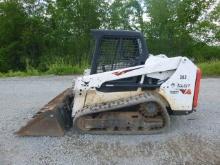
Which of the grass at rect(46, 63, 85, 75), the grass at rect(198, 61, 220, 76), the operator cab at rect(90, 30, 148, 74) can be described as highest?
the operator cab at rect(90, 30, 148, 74)

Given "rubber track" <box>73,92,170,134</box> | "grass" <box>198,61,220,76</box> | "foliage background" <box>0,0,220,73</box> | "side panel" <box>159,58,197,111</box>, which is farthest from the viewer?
"foliage background" <box>0,0,220,73</box>

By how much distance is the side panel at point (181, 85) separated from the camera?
647 centimetres

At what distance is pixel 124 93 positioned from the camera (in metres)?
6.64

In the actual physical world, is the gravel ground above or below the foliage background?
below

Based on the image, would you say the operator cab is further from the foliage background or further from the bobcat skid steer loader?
the foliage background

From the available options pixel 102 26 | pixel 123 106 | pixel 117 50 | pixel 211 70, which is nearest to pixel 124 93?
pixel 123 106

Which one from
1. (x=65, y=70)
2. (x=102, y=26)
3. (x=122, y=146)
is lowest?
(x=122, y=146)

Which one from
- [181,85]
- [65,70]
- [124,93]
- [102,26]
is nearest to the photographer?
[181,85]

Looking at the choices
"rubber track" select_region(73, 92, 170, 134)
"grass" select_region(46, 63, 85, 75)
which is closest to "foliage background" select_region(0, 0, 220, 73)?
"grass" select_region(46, 63, 85, 75)

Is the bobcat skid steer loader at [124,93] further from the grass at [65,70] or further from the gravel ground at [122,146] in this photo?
the grass at [65,70]

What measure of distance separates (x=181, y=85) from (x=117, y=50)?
3.79 ft

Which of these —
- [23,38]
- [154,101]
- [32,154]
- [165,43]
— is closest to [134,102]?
[154,101]

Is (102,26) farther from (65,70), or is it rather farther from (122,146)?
(122,146)

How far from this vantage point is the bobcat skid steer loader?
6242 mm
